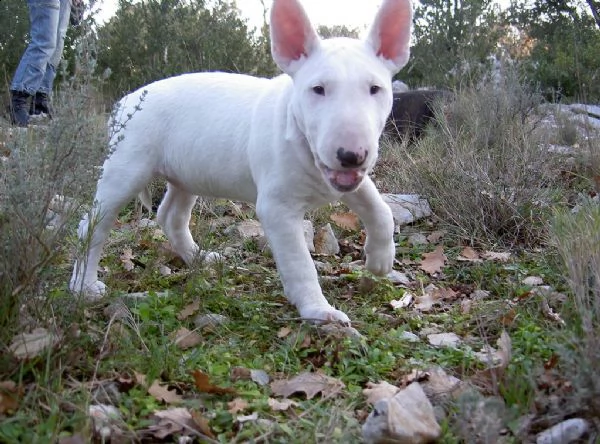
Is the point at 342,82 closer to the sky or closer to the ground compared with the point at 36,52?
closer to the ground

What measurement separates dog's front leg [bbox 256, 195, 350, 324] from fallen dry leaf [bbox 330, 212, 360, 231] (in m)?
1.73

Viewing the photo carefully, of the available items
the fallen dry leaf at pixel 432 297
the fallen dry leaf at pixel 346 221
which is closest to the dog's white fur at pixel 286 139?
the fallen dry leaf at pixel 432 297

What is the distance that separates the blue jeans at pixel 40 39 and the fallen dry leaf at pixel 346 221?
10.2ft

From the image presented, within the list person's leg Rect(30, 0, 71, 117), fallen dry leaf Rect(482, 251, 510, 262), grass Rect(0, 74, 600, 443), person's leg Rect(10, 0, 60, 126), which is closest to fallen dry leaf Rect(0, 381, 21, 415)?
grass Rect(0, 74, 600, 443)

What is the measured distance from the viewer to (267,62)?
37.9 ft

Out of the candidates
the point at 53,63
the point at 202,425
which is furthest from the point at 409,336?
the point at 53,63

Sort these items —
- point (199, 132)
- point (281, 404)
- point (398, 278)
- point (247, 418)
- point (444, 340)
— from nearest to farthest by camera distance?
point (247, 418) → point (281, 404) → point (444, 340) → point (199, 132) → point (398, 278)

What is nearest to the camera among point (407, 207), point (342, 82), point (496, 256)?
point (342, 82)

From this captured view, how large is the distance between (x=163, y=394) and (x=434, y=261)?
2262mm

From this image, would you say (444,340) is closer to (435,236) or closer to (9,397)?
(9,397)

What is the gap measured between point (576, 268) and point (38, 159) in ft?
6.37

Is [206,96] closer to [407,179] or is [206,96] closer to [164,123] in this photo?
[164,123]

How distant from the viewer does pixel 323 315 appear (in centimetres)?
286

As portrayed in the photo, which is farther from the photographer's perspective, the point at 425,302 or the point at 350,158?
the point at 425,302
